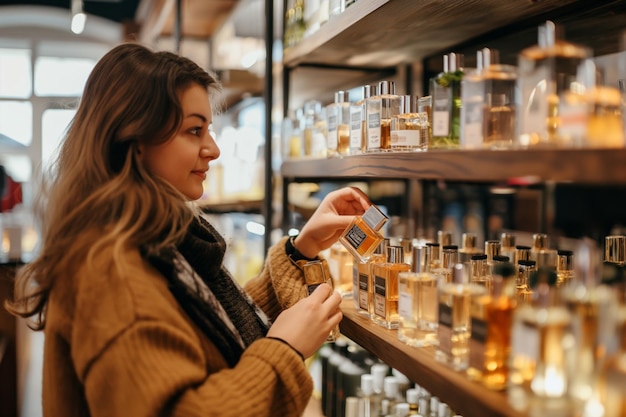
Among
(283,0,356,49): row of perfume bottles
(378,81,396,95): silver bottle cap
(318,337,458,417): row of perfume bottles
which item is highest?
(283,0,356,49): row of perfume bottles

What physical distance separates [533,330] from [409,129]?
23.3 inches

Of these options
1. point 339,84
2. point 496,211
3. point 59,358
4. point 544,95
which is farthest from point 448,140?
point 496,211

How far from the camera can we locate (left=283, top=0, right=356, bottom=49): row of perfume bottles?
6.04ft

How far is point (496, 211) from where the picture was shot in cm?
347

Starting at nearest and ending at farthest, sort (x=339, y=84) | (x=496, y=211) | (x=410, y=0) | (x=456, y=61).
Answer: (x=456, y=61)
(x=410, y=0)
(x=339, y=84)
(x=496, y=211)

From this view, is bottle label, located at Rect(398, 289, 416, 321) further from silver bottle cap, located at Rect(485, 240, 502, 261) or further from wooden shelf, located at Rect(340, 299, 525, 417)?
silver bottle cap, located at Rect(485, 240, 502, 261)

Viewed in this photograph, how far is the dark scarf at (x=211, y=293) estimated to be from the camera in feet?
3.83

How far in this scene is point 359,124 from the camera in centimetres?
158

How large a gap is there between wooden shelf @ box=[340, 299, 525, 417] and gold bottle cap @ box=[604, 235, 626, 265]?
17.5 inches

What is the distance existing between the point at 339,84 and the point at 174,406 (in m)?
1.74

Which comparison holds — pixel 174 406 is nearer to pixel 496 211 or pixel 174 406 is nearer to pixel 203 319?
pixel 203 319

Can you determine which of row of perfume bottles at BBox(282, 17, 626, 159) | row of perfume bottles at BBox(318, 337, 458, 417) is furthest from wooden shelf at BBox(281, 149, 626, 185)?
row of perfume bottles at BBox(318, 337, 458, 417)

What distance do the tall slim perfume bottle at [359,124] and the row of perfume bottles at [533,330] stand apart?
45cm

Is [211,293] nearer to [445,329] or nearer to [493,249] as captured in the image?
[445,329]
